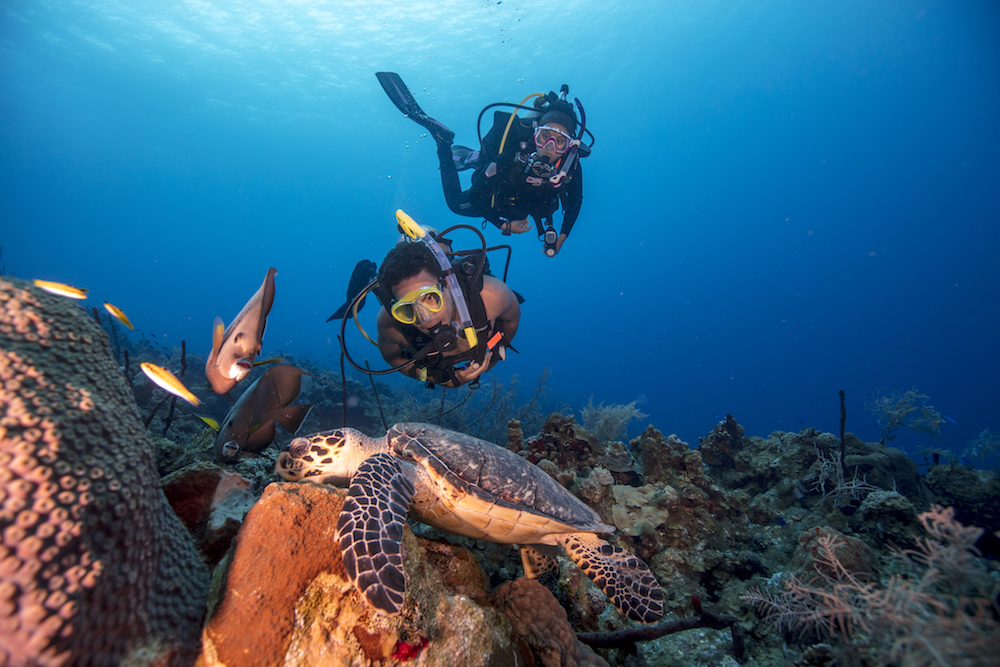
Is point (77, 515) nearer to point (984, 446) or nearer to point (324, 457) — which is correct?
point (324, 457)

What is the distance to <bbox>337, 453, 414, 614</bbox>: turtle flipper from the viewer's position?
1.52m

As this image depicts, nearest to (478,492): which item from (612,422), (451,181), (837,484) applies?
(837,484)

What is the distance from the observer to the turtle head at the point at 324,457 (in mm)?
2605

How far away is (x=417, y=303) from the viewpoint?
11.7 ft

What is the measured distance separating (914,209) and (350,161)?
9290 cm

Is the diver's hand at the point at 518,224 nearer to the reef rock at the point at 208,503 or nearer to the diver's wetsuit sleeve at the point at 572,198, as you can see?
the diver's wetsuit sleeve at the point at 572,198

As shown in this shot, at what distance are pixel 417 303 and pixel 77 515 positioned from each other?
2.80 meters

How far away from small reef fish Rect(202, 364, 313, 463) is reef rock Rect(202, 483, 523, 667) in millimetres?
1144

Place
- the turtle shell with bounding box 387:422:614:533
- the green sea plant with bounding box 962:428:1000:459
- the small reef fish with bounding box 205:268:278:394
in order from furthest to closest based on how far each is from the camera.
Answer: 1. the green sea plant with bounding box 962:428:1000:459
2. the turtle shell with bounding box 387:422:614:533
3. the small reef fish with bounding box 205:268:278:394

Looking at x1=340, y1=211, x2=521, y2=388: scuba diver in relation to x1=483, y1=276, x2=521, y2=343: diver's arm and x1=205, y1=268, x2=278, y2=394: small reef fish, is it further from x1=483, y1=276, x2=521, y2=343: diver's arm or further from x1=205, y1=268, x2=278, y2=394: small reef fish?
x1=205, y1=268, x2=278, y2=394: small reef fish

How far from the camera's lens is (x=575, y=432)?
15.9 feet

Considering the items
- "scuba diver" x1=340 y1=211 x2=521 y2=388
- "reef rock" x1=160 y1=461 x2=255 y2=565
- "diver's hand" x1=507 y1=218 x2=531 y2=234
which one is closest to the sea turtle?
"reef rock" x1=160 y1=461 x2=255 y2=565

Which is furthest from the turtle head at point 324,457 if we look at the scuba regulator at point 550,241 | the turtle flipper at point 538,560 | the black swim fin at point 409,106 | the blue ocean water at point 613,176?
the blue ocean water at point 613,176

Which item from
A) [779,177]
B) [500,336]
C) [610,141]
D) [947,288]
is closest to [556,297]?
[610,141]
